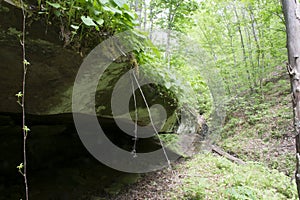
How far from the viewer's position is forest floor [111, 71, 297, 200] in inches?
148

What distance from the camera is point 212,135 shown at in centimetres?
908

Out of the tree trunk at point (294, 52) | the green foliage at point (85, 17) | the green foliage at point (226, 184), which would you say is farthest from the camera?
the green foliage at point (226, 184)

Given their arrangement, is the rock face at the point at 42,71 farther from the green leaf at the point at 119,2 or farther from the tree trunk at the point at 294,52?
the tree trunk at the point at 294,52

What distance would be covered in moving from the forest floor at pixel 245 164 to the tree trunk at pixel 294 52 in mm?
1635

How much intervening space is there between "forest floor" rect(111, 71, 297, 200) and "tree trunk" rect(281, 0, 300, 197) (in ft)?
5.36

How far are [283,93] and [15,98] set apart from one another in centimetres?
1112

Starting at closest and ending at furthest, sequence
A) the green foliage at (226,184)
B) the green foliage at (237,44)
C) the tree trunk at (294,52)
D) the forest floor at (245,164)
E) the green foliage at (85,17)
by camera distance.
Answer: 1. the green foliage at (85,17)
2. the tree trunk at (294,52)
3. the green foliage at (226,184)
4. the forest floor at (245,164)
5. the green foliage at (237,44)

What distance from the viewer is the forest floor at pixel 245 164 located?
377 centimetres

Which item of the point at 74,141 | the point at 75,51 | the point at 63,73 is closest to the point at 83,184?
the point at 74,141

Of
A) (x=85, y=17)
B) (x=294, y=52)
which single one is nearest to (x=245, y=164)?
(x=294, y=52)

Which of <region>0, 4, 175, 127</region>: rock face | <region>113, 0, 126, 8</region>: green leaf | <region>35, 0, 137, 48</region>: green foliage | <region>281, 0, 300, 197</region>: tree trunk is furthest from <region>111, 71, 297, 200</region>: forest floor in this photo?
<region>113, 0, 126, 8</region>: green leaf

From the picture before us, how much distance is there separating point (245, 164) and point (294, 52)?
475 cm

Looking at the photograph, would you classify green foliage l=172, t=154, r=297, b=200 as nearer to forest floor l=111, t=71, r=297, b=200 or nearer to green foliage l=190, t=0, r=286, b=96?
forest floor l=111, t=71, r=297, b=200

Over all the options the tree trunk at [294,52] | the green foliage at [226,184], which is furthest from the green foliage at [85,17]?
the green foliage at [226,184]
